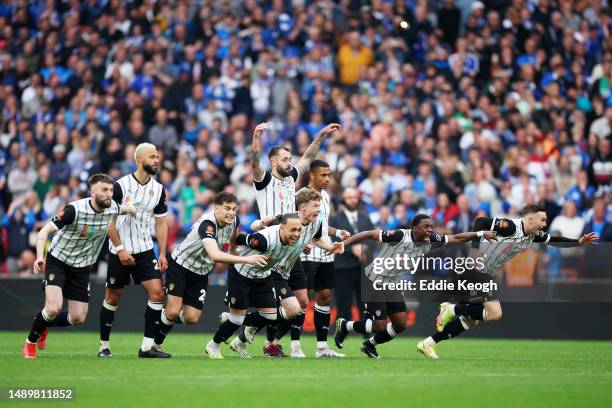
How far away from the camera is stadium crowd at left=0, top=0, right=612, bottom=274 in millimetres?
22344

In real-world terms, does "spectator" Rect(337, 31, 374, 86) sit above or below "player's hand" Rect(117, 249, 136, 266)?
above

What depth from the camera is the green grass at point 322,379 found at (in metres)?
9.63

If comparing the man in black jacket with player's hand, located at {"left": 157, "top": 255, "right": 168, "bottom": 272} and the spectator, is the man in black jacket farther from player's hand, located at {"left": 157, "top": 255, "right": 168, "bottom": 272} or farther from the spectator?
the spectator

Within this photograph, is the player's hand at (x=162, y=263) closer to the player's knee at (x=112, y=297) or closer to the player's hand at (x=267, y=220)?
the player's knee at (x=112, y=297)

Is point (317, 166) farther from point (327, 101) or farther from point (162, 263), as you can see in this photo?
point (327, 101)

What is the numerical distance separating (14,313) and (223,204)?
9.43 m

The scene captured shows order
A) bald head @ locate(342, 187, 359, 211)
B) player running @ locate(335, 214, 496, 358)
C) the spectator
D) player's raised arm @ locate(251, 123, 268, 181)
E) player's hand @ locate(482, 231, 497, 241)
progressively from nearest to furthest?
Result: 1. player's hand @ locate(482, 231, 497, 241)
2. player's raised arm @ locate(251, 123, 268, 181)
3. player running @ locate(335, 214, 496, 358)
4. bald head @ locate(342, 187, 359, 211)
5. the spectator

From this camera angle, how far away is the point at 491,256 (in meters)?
14.8

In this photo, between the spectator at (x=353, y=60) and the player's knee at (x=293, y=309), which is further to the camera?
the spectator at (x=353, y=60)

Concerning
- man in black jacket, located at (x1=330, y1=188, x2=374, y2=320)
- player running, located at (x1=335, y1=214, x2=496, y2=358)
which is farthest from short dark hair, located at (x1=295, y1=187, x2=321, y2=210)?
man in black jacket, located at (x1=330, y1=188, x2=374, y2=320)

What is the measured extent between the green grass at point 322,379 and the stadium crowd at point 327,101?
6.71 metres

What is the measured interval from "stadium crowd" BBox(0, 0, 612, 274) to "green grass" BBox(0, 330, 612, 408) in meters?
6.71

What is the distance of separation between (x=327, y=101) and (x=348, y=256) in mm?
6563

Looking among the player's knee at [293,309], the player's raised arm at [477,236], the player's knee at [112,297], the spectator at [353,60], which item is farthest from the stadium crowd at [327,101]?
the player's knee at [112,297]
